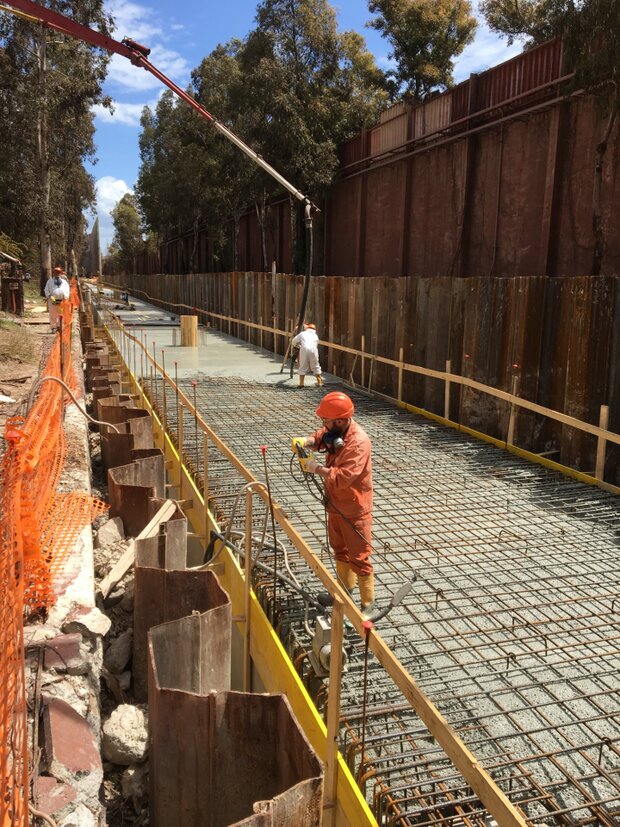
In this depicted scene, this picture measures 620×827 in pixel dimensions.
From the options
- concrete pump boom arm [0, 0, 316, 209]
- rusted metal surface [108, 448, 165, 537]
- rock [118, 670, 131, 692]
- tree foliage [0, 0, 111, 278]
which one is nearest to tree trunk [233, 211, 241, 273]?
tree foliage [0, 0, 111, 278]

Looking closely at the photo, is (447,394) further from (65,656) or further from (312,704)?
(65,656)

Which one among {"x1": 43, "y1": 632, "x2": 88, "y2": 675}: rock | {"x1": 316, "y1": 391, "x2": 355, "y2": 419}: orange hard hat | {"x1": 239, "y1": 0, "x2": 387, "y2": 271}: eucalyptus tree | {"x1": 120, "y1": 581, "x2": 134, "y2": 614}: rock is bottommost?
{"x1": 120, "y1": 581, "x2": 134, "y2": 614}: rock

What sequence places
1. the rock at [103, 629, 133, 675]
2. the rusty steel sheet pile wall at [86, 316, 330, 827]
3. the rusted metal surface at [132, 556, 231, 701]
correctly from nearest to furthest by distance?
the rusty steel sheet pile wall at [86, 316, 330, 827]
the rusted metal surface at [132, 556, 231, 701]
the rock at [103, 629, 133, 675]

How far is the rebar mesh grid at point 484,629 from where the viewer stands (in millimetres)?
3211

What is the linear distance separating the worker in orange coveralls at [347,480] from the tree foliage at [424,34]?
24.4 metres

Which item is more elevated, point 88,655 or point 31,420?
point 31,420

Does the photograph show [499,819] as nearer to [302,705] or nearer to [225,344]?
[302,705]

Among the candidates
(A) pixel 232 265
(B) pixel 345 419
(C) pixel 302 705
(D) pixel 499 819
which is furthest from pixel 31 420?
(A) pixel 232 265

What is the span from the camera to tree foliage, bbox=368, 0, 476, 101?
2567 cm

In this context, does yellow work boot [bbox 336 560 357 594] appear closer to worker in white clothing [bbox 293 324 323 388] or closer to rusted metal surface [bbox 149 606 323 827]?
rusted metal surface [bbox 149 606 323 827]

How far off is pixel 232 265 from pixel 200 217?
6825 millimetres

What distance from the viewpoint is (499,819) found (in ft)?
6.49

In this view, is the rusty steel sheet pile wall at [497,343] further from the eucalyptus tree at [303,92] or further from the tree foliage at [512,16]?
A: the tree foliage at [512,16]

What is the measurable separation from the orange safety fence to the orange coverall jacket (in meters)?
1.92
